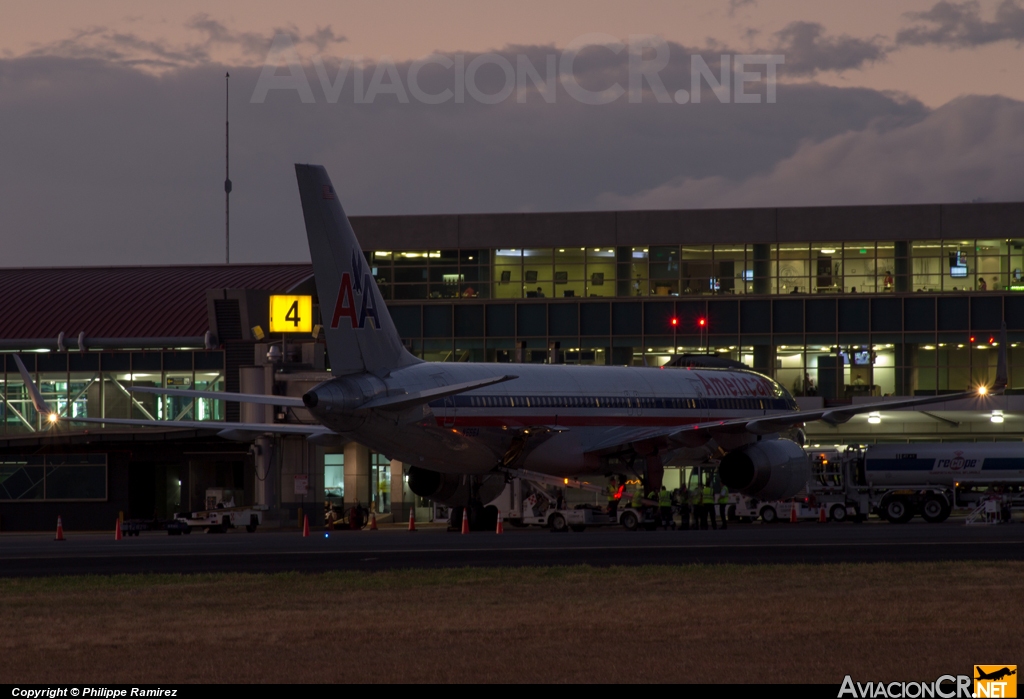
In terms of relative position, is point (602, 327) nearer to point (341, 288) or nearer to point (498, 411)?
point (498, 411)

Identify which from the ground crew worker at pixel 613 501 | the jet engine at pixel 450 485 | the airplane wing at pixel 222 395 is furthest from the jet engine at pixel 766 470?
the airplane wing at pixel 222 395

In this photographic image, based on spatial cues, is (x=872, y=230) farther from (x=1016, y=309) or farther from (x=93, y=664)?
(x=93, y=664)

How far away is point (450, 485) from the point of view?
4119 centimetres

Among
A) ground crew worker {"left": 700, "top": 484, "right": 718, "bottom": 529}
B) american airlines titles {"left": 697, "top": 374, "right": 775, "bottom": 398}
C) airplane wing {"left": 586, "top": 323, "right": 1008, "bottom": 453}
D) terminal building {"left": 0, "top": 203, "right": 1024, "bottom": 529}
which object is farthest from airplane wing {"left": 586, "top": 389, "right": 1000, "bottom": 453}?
terminal building {"left": 0, "top": 203, "right": 1024, "bottom": 529}

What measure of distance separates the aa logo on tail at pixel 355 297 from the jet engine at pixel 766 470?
518 inches

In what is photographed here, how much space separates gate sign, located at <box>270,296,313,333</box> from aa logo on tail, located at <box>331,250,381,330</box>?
74.9 feet

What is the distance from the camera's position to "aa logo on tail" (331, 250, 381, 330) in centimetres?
3409

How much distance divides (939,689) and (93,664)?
757 cm

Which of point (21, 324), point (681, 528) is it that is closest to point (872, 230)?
point (681, 528)

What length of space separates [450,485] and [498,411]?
3.24 meters

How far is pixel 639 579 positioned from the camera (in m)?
21.5

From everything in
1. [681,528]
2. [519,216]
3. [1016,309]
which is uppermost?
[519,216]

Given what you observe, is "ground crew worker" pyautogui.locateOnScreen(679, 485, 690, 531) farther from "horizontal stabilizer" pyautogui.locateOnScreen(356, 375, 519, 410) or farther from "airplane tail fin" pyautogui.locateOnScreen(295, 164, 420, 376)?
"airplane tail fin" pyautogui.locateOnScreen(295, 164, 420, 376)

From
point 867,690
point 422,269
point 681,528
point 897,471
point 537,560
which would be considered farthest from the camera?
point 422,269
